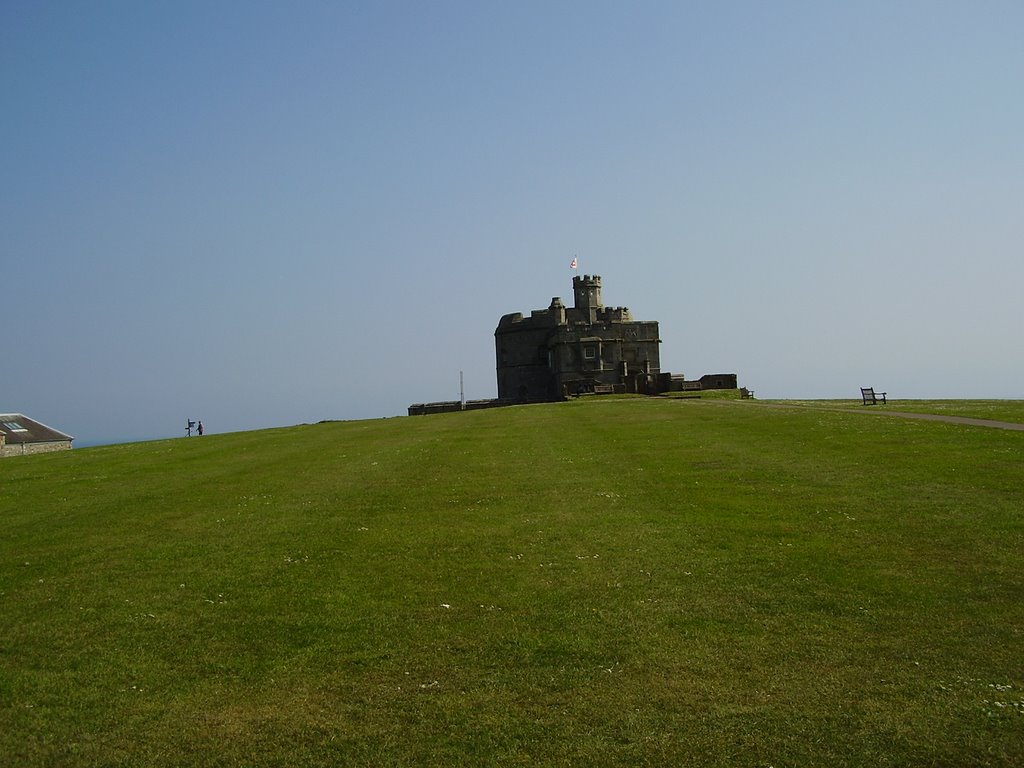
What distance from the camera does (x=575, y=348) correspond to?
9438cm

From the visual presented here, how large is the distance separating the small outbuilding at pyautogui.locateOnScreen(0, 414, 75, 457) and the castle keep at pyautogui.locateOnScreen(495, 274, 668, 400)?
153 feet

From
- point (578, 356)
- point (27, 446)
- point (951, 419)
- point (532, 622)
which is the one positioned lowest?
point (532, 622)

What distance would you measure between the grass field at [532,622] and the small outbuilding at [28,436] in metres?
71.3

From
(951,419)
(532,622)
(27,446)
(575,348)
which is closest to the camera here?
(532,622)

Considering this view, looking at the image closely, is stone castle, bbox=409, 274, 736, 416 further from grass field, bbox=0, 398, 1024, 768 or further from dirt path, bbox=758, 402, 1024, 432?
grass field, bbox=0, 398, 1024, 768

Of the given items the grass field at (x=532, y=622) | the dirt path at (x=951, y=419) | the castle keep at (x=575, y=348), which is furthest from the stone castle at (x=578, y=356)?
the grass field at (x=532, y=622)

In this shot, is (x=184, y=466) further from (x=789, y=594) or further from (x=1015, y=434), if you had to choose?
(x=1015, y=434)

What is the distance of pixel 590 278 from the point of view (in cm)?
10206

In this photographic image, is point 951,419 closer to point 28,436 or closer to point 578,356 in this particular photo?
point 578,356

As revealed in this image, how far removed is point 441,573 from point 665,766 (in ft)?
22.7

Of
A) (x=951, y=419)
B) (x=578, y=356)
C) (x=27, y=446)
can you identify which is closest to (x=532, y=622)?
(x=951, y=419)

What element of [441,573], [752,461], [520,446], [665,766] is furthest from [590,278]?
[665,766]

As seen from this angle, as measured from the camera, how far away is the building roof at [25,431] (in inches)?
3457

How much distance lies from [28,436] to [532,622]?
9112 centimetres
